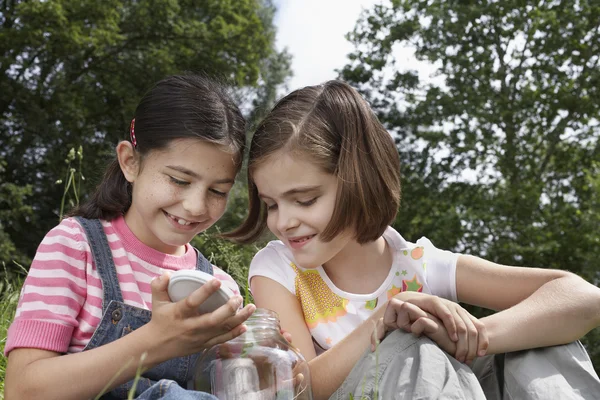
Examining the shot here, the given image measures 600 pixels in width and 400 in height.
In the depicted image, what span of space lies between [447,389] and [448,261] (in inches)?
35.2

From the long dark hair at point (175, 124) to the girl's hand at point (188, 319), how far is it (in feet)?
2.28

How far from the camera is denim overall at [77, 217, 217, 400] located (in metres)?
1.87

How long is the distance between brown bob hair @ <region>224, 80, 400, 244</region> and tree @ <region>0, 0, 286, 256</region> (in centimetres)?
1149

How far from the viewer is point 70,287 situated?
1898mm

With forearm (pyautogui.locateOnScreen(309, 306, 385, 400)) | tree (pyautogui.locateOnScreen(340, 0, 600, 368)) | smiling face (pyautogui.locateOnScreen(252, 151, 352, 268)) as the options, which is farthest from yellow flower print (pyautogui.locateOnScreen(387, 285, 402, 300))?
tree (pyautogui.locateOnScreen(340, 0, 600, 368))

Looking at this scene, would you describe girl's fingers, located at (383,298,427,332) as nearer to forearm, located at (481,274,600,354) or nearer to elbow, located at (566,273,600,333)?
forearm, located at (481,274,600,354)

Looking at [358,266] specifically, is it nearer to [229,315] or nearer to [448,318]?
[448,318]

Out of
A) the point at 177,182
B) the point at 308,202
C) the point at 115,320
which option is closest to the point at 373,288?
the point at 308,202

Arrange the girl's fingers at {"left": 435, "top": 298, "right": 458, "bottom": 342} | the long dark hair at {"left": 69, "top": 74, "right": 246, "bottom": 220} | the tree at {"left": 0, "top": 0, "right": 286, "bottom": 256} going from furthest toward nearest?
the tree at {"left": 0, "top": 0, "right": 286, "bottom": 256}
the long dark hair at {"left": 69, "top": 74, "right": 246, "bottom": 220}
the girl's fingers at {"left": 435, "top": 298, "right": 458, "bottom": 342}

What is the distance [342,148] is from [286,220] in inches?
13.5

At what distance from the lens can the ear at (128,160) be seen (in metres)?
2.26

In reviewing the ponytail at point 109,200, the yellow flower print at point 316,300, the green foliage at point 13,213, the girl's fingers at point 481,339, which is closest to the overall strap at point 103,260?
the ponytail at point 109,200

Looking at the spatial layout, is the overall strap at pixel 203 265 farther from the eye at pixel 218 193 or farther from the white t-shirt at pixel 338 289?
the eye at pixel 218 193

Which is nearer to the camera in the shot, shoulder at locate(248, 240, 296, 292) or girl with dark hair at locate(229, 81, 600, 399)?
girl with dark hair at locate(229, 81, 600, 399)
